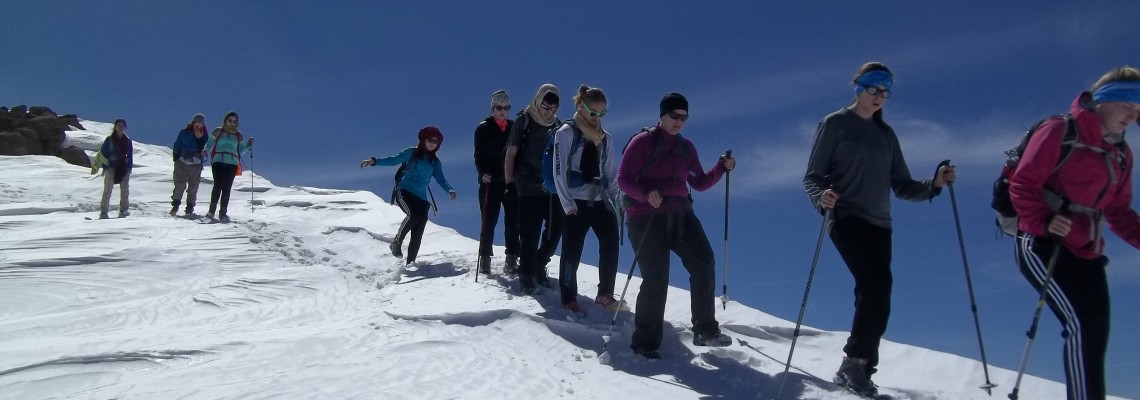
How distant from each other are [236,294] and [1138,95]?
7.24m

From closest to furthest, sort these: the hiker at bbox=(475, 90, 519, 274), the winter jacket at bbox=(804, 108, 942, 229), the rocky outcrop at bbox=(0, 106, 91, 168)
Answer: the winter jacket at bbox=(804, 108, 942, 229)
the hiker at bbox=(475, 90, 519, 274)
the rocky outcrop at bbox=(0, 106, 91, 168)

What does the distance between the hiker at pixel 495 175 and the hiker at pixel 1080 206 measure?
209 inches

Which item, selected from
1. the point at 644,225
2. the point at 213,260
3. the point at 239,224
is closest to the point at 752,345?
the point at 644,225

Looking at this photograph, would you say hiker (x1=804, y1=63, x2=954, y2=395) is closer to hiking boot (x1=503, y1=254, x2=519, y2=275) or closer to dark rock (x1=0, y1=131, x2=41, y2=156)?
hiking boot (x1=503, y1=254, x2=519, y2=275)

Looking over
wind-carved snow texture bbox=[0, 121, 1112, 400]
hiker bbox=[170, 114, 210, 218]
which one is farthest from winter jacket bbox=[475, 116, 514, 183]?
hiker bbox=[170, 114, 210, 218]

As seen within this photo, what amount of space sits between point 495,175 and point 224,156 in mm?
7614

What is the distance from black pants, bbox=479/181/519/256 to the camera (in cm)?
841

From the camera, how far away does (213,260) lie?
9.17 meters

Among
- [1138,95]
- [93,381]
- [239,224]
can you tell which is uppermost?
[1138,95]

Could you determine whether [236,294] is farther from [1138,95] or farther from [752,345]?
[1138,95]

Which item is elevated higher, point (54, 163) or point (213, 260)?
point (54, 163)

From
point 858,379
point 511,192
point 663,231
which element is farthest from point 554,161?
point 858,379

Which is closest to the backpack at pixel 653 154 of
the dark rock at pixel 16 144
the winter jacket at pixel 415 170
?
the winter jacket at pixel 415 170

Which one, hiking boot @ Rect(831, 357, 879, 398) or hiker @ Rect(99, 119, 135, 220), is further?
hiker @ Rect(99, 119, 135, 220)
